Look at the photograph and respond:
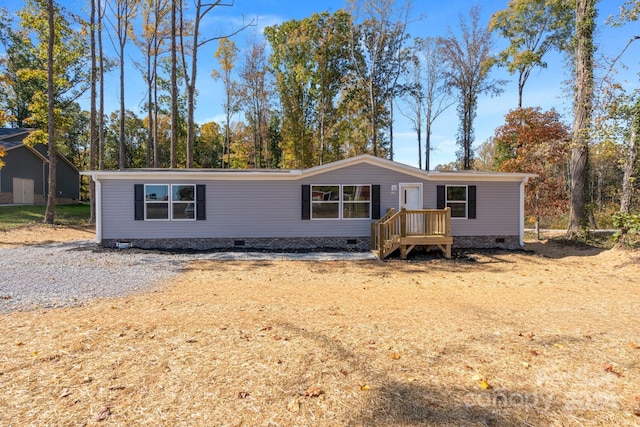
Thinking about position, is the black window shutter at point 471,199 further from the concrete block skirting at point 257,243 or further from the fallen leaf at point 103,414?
the fallen leaf at point 103,414

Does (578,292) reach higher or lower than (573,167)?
lower

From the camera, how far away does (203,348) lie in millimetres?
3213

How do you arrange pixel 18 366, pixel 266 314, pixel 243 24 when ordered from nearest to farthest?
pixel 18 366 → pixel 266 314 → pixel 243 24

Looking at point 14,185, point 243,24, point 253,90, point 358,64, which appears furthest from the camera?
point 253,90

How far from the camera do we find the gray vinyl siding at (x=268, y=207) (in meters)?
10.5

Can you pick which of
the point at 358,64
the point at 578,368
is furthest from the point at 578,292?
the point at 358,64

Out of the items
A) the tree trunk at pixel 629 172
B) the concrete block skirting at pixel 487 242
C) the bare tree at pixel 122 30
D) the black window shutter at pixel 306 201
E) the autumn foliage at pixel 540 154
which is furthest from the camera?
the bare tree at pixel 122 30

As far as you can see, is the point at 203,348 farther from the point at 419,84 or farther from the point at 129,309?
the point at 419,84

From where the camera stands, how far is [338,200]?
1114cm

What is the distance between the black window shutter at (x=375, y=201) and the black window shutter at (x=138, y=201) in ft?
23.7

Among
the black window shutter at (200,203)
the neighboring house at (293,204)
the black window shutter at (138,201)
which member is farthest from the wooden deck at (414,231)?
the black window shutter at (138,201)

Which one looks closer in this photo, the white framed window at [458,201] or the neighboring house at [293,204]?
the neighboring house at [293,204]

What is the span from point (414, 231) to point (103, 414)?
910 cm

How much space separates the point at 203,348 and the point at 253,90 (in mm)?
26328
